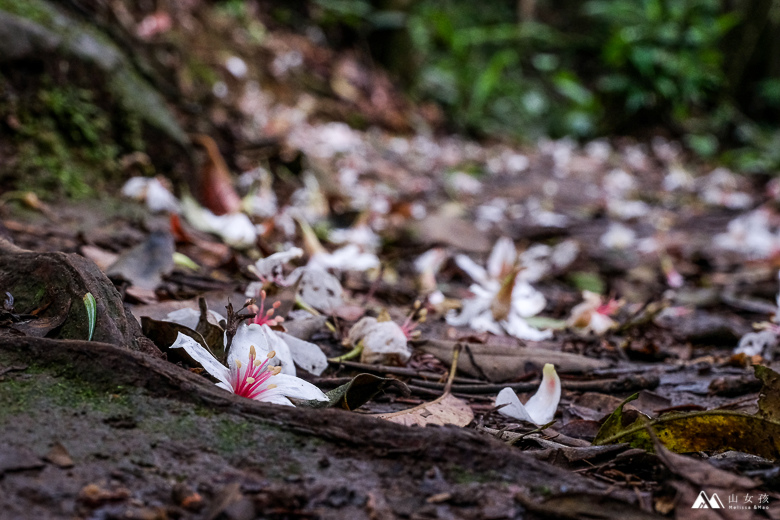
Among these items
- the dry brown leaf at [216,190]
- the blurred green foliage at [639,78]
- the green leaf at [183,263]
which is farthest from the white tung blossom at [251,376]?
the blurred green foliage at [639,78]

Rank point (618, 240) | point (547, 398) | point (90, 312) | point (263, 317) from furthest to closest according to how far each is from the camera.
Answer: point (618, 240) < point (263, 317) < point (547, 398) < point (90, 312)

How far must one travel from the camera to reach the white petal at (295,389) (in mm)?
1084

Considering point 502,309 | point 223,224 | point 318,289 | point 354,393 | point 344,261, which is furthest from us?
point 223,224

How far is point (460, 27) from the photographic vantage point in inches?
506

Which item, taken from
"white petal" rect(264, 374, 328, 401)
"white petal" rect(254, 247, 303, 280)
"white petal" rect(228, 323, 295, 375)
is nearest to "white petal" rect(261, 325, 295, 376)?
"white petal" rect(228, 323, 295, 375)

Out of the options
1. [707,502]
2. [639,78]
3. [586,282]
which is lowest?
[707,502]

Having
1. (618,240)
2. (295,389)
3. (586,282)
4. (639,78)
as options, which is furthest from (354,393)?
(639,78)

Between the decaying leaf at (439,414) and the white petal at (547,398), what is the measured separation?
136 mm

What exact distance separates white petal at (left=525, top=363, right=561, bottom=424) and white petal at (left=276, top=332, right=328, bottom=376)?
458mm

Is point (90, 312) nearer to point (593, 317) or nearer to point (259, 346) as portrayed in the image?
point (259, 346)

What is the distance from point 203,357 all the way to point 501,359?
81cm

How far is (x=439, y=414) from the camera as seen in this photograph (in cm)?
121

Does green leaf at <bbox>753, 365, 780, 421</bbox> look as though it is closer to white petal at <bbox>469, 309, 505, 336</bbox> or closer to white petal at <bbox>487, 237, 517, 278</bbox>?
white petal at <bbox>469, 309, 505, 336</bbox>

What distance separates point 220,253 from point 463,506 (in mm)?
1725
